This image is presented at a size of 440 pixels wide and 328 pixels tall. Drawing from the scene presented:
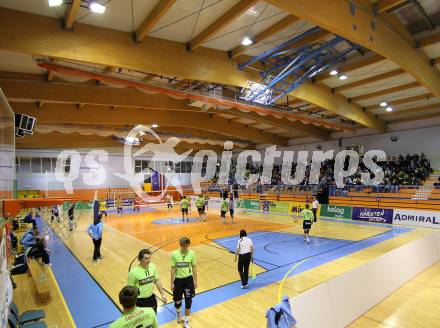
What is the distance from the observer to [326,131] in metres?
27.6

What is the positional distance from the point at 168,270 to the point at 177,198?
28776mm

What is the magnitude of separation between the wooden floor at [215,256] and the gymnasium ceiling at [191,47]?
6.76 metres

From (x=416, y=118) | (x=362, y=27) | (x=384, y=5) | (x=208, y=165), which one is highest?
(x=384, y=5)

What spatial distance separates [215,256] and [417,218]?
13.1m

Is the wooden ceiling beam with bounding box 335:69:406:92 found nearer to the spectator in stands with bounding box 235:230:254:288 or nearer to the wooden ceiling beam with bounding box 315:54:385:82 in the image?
the wooden ceiling beam with bounding box 315:54:385:82

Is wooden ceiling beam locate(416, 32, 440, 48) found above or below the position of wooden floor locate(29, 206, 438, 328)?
above

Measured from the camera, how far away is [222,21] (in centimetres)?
856

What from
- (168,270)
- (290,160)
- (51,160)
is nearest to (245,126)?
(290,160)

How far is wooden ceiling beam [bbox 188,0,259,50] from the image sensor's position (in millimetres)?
7836

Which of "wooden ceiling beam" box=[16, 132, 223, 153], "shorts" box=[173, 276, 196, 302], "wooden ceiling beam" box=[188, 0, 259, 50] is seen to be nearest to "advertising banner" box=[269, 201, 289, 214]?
"wooden ceiling beam" box=[16, 132, 223, 153]

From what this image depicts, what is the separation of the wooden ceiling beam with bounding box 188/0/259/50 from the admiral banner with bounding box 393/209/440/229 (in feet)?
51.6

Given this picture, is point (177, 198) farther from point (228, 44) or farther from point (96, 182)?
point (228, 44)

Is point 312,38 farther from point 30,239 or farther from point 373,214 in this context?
point 373,214

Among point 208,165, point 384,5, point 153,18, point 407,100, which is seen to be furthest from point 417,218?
point 208,165
